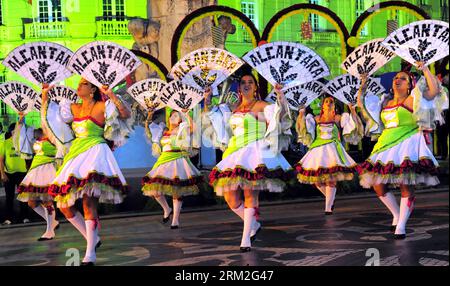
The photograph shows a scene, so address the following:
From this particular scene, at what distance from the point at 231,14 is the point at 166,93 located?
13.6 feet

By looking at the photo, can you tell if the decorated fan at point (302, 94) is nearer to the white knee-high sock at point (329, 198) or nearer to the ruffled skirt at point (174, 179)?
the white knee-high sock at point (329, 198)

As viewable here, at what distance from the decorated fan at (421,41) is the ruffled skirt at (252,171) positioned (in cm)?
190

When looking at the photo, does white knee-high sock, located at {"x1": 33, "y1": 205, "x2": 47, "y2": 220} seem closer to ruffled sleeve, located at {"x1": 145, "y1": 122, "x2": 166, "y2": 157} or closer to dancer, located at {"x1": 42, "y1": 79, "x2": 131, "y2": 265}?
ruffled sleeve, located at {"x1": 145, "y1": 122, "x2": 166, "y2": 157}

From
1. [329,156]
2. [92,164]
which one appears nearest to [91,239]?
[92,164]

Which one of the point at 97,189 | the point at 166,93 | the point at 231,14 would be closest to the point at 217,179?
the point at 97,189

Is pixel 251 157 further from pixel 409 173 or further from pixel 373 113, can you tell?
pixel 373 113

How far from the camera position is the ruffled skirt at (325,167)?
40.4ft

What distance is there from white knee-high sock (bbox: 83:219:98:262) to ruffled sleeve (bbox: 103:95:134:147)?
37.5 inches

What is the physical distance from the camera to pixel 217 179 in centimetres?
879

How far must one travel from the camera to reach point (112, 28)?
18203 mm

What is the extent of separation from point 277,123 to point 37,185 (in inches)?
160

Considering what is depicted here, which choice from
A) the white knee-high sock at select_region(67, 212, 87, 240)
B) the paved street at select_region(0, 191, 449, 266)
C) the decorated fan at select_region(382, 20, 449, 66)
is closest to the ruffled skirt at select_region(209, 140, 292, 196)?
the paved street at select_region(0, 191, 449, 266)
